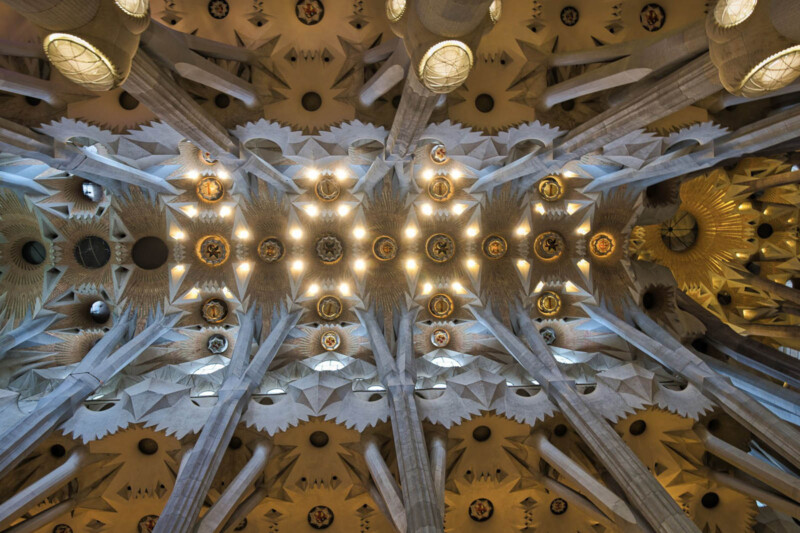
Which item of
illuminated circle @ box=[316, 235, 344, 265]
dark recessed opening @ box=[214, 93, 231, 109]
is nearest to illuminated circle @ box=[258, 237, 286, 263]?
illuminated circle @ box=[316, 235, 344, 265]

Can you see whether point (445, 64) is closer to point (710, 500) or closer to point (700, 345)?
point (710, 500)

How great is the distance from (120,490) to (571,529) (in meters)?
10.2

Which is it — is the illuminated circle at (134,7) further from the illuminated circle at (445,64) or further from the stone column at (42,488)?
the stone column at (42,488)

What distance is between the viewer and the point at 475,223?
13086mm

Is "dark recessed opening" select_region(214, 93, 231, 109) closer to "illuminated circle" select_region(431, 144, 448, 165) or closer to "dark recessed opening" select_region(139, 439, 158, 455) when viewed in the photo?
"illuminated circle" select_region(431, 144, 448, 165)

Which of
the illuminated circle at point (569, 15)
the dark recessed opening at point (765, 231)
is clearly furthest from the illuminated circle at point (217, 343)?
the dark recessed opening at point (765, 231)

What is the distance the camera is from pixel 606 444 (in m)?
8.45

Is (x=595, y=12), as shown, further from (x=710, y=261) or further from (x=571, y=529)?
(x=571, y=529)

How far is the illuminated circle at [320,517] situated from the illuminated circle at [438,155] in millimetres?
8743

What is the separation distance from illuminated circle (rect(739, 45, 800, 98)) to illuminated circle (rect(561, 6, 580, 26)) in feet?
16.1

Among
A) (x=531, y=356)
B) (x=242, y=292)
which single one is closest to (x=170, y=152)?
(x=242, y=292)

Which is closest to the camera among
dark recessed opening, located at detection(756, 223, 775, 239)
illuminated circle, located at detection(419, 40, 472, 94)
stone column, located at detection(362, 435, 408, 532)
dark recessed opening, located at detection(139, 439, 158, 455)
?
illuminated circle, located at detection(419, 40, 472, 94)

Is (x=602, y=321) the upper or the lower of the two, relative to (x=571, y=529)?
upper

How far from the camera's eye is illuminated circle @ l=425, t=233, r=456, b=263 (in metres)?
13.5
